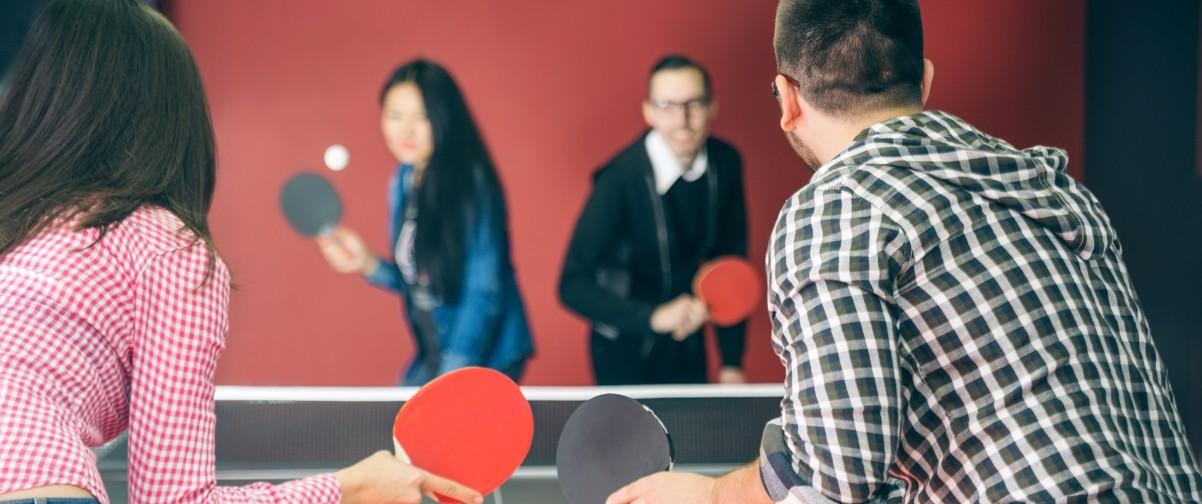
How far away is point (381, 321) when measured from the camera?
19.2 ft

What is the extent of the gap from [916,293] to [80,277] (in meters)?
1.26

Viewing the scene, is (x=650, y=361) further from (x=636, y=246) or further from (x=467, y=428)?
(x=467, y=428)

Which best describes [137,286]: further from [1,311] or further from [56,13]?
[56,13]

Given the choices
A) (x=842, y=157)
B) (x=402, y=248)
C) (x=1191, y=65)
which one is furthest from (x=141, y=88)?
(x=1191, y=65)

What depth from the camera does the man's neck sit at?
1895 mm

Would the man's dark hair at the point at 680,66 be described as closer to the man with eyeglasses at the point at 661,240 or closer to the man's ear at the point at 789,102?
the man with eyeglasses at the point at 661,240

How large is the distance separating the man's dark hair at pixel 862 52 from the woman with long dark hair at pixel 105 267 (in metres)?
1.05

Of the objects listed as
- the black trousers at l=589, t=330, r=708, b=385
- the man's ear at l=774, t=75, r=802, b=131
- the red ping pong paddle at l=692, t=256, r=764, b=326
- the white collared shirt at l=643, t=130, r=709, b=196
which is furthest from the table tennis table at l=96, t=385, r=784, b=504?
the man's ear at l=774, t=75, r=802, b=131

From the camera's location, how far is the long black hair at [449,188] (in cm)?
578

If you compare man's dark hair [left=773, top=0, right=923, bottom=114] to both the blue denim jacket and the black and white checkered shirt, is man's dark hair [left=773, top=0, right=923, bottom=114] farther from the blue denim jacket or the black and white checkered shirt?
the blue denim jacket

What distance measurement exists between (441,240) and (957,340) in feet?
14.3

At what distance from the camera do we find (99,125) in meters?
1.84

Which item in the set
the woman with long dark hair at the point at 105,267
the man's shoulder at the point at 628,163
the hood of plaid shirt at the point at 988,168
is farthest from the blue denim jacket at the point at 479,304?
the hood of plaid shirt at the point at 988,168

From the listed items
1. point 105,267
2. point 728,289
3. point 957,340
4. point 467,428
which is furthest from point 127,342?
point 728,289
